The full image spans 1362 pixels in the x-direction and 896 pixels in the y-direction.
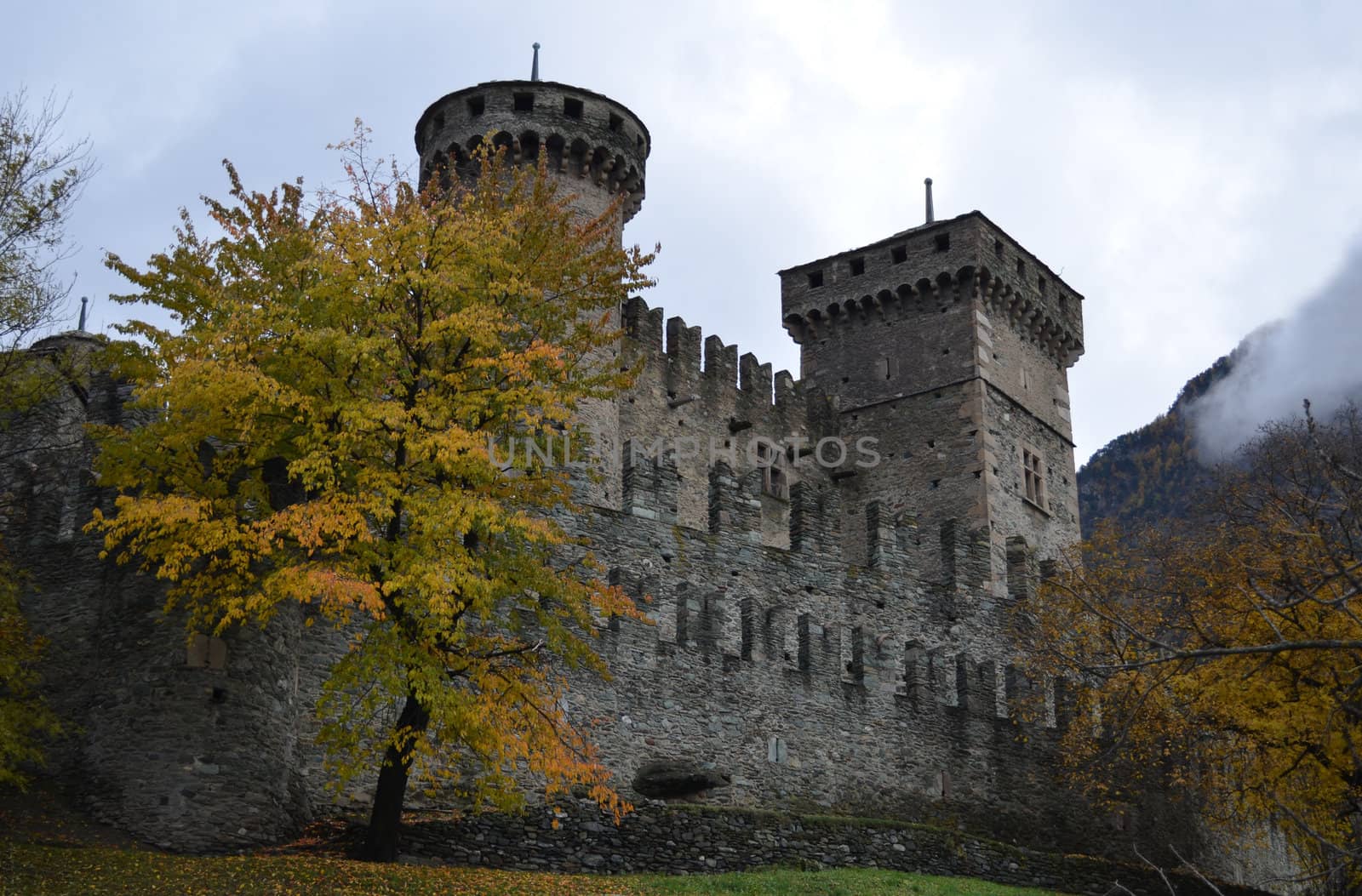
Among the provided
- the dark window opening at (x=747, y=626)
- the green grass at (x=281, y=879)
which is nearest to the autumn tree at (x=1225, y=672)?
the dark window opening at (x=747, y=626)

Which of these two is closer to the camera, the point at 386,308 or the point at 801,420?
the point at 386,308

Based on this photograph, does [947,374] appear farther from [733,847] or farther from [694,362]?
[733,847]

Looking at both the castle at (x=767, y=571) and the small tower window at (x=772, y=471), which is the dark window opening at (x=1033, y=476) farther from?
the small tower window at (x=772, y=471)

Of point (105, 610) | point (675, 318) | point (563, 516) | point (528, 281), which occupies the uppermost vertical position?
point (675, 318)

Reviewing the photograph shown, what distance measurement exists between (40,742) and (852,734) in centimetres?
1104

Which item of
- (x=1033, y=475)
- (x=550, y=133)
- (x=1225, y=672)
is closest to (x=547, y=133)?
(x=550, y=133)

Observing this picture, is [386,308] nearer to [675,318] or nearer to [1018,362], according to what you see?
[675,318]

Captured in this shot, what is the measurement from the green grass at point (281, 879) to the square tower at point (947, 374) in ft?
57.0

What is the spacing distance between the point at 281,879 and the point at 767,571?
10708mm

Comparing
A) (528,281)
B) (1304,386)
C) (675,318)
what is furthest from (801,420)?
(1304,386)

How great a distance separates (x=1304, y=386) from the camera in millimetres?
106438

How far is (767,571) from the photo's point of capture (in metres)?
23.0

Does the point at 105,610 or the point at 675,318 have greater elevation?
the point at 675,318

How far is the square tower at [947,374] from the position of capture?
3431 centimetres
